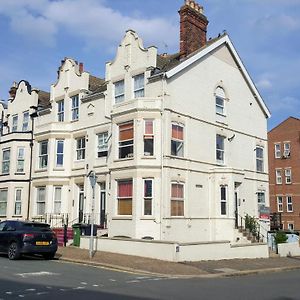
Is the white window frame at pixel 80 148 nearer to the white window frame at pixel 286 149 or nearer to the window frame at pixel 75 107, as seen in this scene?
the window frame at pixel 75 107

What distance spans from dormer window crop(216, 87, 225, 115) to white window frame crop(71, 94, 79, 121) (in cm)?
948

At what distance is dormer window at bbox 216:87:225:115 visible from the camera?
29.6 metres

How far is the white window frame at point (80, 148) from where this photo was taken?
30.5 metres

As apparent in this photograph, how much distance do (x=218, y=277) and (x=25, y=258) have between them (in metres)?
8.56

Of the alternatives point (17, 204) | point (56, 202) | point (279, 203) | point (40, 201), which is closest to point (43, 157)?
point (40, 201)

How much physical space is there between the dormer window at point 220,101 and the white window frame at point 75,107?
9.48m

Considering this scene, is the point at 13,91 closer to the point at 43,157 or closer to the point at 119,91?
the point at 43,157

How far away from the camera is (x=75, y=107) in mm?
31469

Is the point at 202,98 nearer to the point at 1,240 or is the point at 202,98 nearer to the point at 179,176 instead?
the point at 179,176

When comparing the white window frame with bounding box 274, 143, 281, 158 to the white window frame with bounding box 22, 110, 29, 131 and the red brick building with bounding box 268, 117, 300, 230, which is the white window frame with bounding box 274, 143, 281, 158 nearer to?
the red brick building with bounding box 268, 117, 300, 230

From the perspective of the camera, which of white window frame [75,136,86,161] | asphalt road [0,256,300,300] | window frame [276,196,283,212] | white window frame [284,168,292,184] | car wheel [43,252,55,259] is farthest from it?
window frame [276,196,283,212]

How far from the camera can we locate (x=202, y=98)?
2808 cm

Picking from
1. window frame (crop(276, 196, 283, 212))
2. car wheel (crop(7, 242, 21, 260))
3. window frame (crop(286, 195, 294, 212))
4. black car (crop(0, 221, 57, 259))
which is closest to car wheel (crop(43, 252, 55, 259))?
black car (crop(0, 221, 57, 259))

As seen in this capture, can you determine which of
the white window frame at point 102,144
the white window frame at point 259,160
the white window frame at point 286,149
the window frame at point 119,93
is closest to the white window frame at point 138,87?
the window frame at point 119,93
